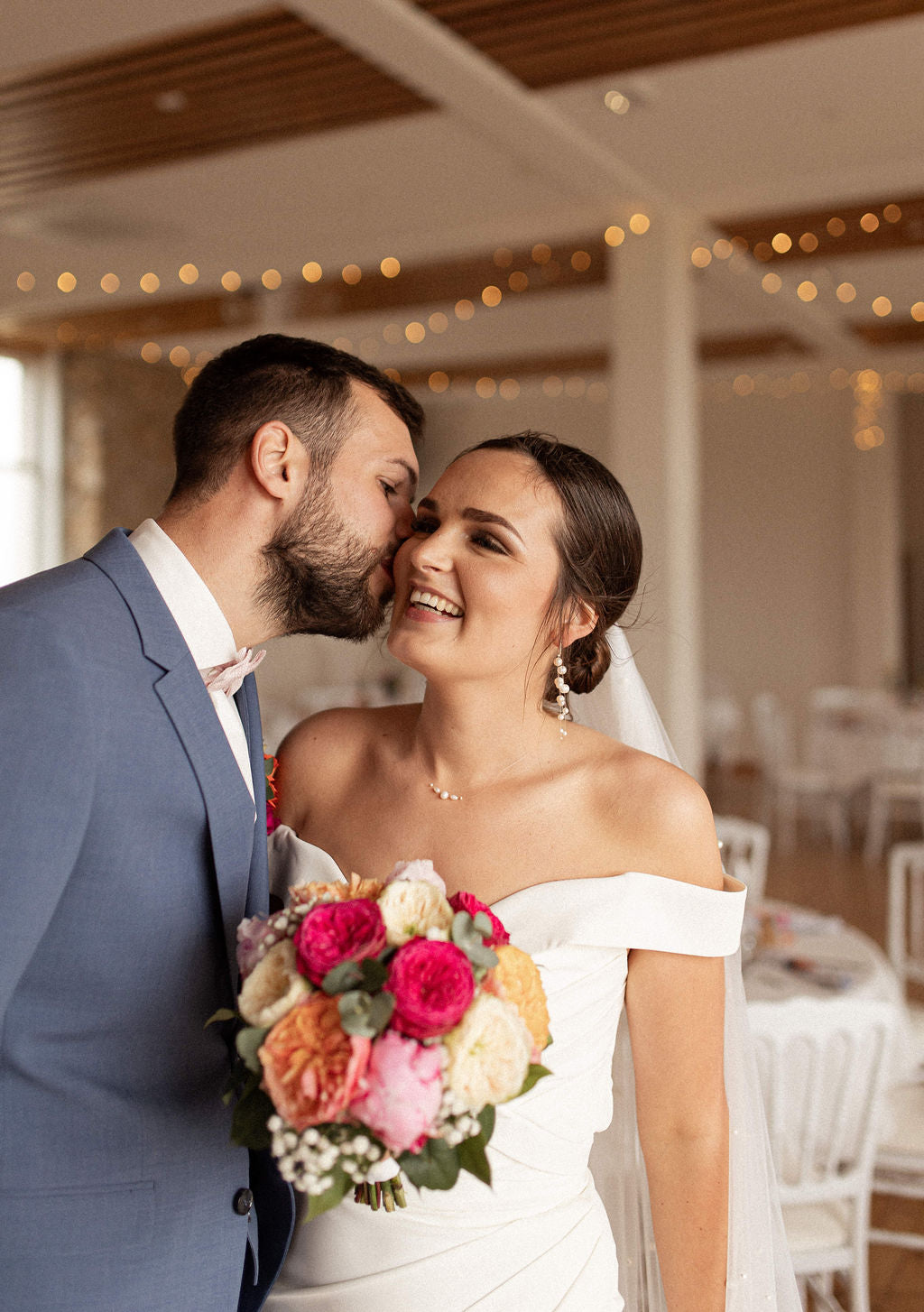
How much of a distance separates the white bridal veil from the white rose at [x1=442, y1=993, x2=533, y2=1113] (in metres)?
0.85

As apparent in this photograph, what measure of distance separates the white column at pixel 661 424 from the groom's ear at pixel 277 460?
5491 mm

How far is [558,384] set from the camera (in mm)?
13352

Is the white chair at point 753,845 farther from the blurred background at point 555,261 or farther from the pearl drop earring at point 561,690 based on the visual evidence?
the pearl drop earring at point 561,690

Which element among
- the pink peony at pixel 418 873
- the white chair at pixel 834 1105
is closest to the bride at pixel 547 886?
the pink peony at pixel 418 873

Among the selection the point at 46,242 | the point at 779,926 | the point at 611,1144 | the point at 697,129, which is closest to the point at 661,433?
the point at 697,129

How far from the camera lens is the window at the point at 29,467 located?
12.4 m

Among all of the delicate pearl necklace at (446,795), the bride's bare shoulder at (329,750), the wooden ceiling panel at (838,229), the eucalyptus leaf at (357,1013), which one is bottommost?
the eucalyptus leaf at (357,1013)

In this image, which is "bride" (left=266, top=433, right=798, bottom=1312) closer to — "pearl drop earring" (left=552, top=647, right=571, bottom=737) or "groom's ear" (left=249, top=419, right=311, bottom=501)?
"pearl drop earring" (left=552, top=647, right=571, bottom=737)

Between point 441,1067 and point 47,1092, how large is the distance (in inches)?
18.7

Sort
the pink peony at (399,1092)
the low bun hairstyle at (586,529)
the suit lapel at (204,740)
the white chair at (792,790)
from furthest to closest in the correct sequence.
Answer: the white chair at (792,790), the low bun hairstyle at (586,529), the suit lapel at (204,740), the pink peony at (399,1092)

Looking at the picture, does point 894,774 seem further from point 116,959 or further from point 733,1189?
point 116,959

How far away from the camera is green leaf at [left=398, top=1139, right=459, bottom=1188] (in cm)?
119

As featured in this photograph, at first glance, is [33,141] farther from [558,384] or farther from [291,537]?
[558,384]

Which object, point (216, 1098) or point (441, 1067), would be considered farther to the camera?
point (216, 1098)
